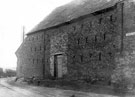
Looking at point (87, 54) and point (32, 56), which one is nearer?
point (87, 54)

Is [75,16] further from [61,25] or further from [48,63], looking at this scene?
[48,63]

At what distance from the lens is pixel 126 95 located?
18141 mm

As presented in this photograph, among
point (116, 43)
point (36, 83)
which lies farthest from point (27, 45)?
point (116, 43)

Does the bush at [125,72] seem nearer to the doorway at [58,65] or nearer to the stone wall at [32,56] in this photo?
the doorway at [58,65]

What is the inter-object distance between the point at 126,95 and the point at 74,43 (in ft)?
33.1

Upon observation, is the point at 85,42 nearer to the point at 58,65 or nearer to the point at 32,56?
the point at 58,65

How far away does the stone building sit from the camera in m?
21.1

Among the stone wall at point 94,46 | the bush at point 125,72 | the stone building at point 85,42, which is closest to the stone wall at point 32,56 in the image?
the stone building at point 85,42

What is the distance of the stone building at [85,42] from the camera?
69.3ft

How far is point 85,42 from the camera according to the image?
25344 mm

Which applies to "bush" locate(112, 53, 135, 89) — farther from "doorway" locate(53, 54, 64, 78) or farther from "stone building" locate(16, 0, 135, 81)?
"doorway" locate(53, 54, 64, 78)

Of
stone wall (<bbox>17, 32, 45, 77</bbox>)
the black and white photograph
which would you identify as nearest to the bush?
the black and white photograph

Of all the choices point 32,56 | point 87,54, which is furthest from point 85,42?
point 32,56

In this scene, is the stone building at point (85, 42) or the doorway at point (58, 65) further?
the doorway at point (58, 65)
